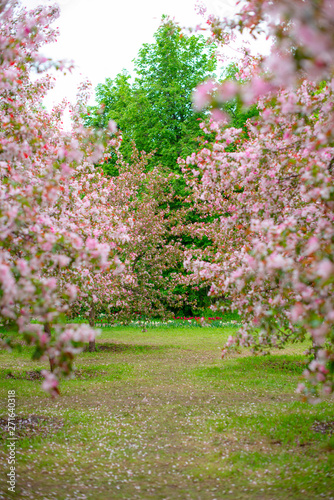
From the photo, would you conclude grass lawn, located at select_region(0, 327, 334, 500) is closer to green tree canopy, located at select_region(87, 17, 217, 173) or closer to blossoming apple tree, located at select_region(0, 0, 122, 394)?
blossoming apple tree, located at select_region(0, 0, 122, 394)

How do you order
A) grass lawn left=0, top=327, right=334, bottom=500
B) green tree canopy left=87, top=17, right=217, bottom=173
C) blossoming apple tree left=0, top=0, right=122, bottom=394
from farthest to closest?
green tree canopy left=87, top=17, right=217, bottom=173 < grass lawn left=0, top=327, right=334, bottom=500 < blossoming apple tree left=0, top=0, right=122, bottom=394

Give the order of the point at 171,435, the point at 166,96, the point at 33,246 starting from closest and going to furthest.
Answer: the point at 33,246 → the point at 171,435 → the point at 166,96

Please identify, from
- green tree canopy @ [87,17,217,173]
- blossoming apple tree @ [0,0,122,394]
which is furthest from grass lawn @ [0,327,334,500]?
green tree canopy @ [87,17,217,173]

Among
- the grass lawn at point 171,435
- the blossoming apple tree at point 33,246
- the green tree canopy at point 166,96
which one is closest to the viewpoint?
the blossoming apple tree at point 33,246

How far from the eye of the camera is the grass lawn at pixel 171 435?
7.00 meters

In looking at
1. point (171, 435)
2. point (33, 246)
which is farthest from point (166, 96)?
point (33, 246)

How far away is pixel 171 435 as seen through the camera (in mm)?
9398

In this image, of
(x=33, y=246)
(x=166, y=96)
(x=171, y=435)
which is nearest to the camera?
(x=33, y=246)

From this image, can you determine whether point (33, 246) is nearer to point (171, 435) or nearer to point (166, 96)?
point (171, 435)

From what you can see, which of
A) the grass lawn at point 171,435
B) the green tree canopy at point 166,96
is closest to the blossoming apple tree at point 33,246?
the grass lawn at point 171,435

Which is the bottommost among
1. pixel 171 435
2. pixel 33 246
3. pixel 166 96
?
pixel 171 435

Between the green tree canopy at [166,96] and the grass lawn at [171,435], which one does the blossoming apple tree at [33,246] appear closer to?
the grass lawn at [171,435]

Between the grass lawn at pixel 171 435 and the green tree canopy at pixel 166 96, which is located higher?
the green tree canopy at pixel 166 96

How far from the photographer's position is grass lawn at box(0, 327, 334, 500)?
700 cm
